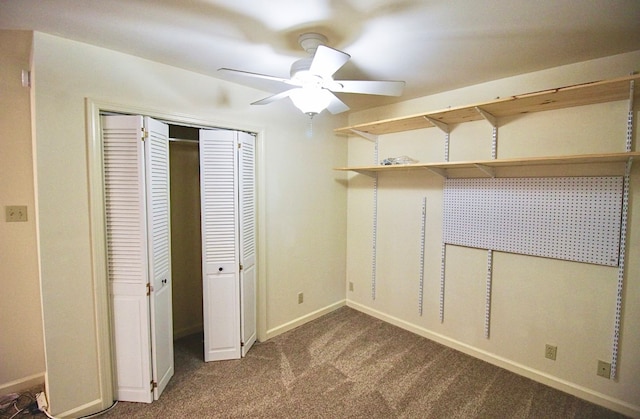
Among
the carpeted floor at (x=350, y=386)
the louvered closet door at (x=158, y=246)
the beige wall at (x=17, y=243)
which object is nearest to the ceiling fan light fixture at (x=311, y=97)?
the louvered closet door at (x=158, y=246)

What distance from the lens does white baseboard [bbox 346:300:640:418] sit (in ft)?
6.66

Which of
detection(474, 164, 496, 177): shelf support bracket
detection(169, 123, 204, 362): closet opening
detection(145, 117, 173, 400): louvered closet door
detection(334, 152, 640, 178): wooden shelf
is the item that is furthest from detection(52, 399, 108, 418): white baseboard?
detection(474, 164, 496, 177): shelf support bracket

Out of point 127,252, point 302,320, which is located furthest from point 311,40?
point 302,320

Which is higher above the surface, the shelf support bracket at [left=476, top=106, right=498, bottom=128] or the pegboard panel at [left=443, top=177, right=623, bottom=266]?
the shelf support bracket at [left=476, top=106, right=498, bottom=128]

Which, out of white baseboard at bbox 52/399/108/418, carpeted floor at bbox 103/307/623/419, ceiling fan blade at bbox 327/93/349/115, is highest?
ceiling fan blade at bbox 327/93/349/115

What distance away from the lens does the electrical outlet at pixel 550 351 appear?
2.27 meters

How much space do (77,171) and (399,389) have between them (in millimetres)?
2696

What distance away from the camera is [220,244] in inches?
99.0

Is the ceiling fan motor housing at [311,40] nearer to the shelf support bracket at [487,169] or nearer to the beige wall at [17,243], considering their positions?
the shelf support bracket at [487,169]

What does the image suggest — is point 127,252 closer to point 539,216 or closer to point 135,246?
point 135,246

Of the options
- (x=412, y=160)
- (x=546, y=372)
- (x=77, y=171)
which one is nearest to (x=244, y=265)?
(x=77, y=171)

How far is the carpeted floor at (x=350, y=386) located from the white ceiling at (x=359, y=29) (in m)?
2.41

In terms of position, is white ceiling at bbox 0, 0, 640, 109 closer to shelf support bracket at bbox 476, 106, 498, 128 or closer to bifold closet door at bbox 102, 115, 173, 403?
shelf support bracket at bbox 476, 106, 498, 128

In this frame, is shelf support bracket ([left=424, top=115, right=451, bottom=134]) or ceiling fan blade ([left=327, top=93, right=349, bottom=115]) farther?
shelf support bracket ([left=424, top=115, right=451, bottom=134])
